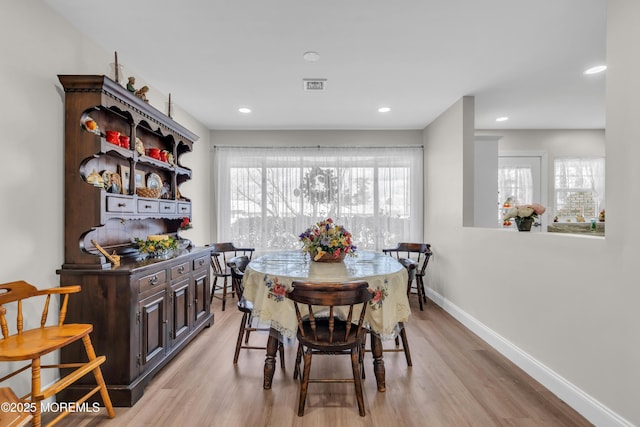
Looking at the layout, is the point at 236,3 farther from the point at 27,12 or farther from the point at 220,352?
the point at 220,352

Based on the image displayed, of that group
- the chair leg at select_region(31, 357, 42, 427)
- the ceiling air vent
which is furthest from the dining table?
the ceiling air vent

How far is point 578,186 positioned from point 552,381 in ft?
14.4

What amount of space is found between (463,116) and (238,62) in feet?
8.58

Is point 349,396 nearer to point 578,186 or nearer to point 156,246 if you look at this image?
point 156,246

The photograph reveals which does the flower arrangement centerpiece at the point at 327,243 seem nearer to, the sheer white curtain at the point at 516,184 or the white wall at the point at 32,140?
the white wall at the point at 32,140

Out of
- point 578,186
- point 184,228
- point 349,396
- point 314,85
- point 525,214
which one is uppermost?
point 314,85

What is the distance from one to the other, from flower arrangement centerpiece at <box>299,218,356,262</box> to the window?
4481 millimetres

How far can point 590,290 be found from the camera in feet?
6.64

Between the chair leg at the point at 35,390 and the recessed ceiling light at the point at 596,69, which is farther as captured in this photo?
the recessed ceiling light at the point at 596,69

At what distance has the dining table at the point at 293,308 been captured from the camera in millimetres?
2271

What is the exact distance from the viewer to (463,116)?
380 centimetres

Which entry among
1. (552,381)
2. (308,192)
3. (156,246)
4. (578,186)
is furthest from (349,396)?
(578,186)

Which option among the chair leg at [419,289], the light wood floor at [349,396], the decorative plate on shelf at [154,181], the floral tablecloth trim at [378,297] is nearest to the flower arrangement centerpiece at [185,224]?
the decorative plate on shelf at [154,181]

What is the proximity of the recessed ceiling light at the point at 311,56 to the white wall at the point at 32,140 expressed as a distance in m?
1.54
